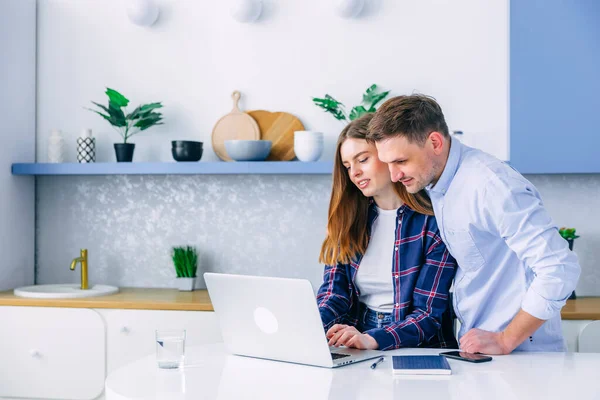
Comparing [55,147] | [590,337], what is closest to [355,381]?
[590,337]

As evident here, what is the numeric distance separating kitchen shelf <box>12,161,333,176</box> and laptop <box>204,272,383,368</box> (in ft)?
4.98

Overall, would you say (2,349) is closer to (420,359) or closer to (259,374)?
(259,374)

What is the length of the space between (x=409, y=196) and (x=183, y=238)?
1.75m

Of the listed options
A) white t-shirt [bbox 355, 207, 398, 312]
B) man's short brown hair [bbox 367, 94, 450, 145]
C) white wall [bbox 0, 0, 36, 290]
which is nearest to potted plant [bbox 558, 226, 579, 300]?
white t-shirt [bbox 355, 207, 398, 312]

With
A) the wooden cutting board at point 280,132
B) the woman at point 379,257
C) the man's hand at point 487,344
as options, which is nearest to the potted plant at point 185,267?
the wooden cutting board at point 280,132

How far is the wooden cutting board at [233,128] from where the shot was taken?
144 inches

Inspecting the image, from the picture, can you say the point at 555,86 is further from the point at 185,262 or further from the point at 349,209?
the point at 185,262

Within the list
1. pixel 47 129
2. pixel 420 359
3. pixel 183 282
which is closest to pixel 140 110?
pixel 47 129

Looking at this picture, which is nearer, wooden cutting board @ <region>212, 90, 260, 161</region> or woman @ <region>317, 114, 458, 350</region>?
woman @ <region>317, 114, 458, 350</region>

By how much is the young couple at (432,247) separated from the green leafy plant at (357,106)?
3.51 ft

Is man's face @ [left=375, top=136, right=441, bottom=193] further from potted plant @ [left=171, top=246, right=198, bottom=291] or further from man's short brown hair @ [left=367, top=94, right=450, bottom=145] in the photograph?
potted plant @ [left=171, top=246, right=198, bottom=291]

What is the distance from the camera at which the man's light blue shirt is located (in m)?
1.91

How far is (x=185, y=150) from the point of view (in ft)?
11.6

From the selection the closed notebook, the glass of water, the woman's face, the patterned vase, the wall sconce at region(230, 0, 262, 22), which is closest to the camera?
the closed notebook
